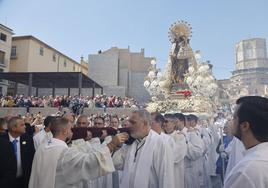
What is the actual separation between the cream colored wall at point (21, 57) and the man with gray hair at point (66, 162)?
3761 cm

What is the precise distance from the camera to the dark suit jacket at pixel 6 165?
401cm

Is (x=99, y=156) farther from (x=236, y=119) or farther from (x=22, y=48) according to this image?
(x=22, y=48)

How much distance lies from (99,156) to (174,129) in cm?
372

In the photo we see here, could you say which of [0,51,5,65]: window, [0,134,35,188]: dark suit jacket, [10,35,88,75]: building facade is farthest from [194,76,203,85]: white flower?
[0,51,5,65]: window

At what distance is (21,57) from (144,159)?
129 ft

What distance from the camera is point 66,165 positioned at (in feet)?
10.4

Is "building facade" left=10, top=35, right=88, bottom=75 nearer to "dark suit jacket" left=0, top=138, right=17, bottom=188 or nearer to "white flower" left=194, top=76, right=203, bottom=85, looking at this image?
"white flower" left=194, top=76, right=203, bottom=85

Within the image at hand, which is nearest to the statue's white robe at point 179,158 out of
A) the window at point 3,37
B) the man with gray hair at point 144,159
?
the man with gray hair at point 144,159

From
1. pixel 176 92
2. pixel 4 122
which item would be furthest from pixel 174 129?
pixel 176 92

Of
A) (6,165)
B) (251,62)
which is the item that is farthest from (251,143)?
(251,62)

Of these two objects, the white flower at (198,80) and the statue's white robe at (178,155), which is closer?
the statue's white robe at (178,155)

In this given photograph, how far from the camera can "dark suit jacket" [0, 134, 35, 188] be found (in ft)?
15.5

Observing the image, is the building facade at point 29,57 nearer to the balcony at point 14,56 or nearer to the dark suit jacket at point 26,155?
the balcony at point 14,56

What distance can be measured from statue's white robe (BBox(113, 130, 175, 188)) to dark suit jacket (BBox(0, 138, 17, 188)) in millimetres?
1705
